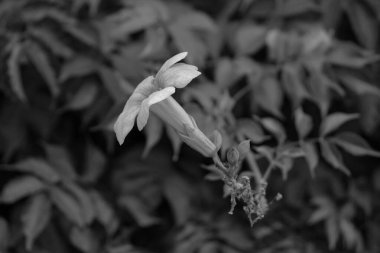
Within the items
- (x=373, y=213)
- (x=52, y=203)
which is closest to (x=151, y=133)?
(x=52, y=203)

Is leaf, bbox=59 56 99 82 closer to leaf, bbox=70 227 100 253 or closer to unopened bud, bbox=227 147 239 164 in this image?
leaf, bbox=70 227 100 253

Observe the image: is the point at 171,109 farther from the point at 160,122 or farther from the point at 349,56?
the point at 349,56

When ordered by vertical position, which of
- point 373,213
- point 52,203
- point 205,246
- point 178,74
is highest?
point 178,74

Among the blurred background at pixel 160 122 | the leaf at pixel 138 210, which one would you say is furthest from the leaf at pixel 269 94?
the leaf at pixel 138 210

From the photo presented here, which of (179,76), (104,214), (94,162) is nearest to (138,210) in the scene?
(104,214)

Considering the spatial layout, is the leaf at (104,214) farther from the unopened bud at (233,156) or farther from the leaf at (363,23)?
the leaf at (363,23)

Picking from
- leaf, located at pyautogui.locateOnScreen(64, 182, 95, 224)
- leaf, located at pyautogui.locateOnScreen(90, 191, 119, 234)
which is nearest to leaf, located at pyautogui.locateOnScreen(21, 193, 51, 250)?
leaf, located at pyautogui.locateOnScreen(64, 182, 95, 224)

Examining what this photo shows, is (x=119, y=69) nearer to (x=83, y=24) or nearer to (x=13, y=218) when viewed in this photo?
(x=83, y=24)
